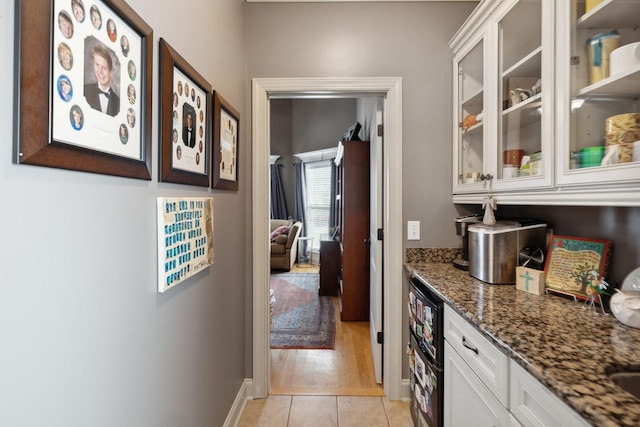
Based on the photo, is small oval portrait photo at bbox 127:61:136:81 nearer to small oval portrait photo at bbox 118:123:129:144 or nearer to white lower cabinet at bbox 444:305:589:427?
small oval portrait photo at bbox 118:123:129:144

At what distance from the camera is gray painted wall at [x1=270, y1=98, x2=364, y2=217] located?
18.6 feet

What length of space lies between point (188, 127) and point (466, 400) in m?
1.52

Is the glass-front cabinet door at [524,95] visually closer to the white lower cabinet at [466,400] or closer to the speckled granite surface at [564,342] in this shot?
the speckled granite surface at [564,342]

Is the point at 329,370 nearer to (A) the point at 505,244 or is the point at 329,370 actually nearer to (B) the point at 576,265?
(A) the point at 505,244

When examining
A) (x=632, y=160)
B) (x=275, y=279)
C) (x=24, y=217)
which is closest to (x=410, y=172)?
(x=632, y=160)

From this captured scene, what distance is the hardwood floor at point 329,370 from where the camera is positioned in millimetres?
2025

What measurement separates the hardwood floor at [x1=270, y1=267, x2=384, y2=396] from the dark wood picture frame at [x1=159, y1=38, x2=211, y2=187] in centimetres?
159

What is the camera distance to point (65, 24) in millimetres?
586

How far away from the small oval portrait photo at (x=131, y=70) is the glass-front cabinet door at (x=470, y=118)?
5.16 feet

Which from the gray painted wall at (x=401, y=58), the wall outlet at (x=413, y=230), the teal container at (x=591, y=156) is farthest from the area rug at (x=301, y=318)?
the teal container at (x=591, y=156)

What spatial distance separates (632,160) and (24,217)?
1511 millimetres

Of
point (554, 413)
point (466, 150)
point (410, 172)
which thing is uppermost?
point (466, 150)

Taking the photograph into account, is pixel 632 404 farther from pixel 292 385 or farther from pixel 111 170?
pixel 292 385

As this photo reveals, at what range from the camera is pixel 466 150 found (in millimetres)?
1791
